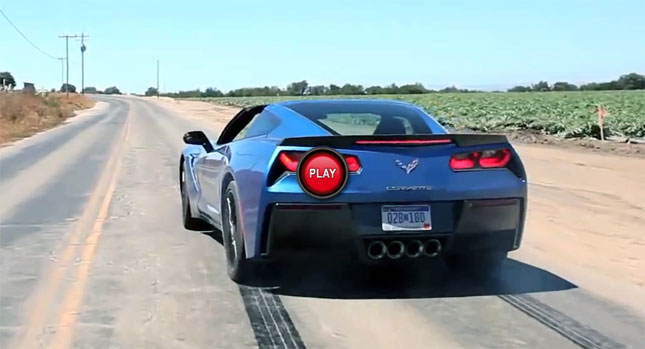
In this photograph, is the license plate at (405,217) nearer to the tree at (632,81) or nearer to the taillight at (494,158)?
the taillight at (494,158)

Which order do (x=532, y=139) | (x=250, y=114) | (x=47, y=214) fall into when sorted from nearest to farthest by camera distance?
(x=250, y=114) < (x=47, y=214) < (x=532, y=139)

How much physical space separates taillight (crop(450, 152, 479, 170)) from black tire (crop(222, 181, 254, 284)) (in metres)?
1.62

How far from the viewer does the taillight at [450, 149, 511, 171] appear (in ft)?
20.5

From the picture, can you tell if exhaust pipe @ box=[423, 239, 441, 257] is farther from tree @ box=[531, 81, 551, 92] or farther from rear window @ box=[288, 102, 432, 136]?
tree @ box=[531, 81, 551, 92]

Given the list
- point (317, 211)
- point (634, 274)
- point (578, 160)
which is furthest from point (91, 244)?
point (578, 160)

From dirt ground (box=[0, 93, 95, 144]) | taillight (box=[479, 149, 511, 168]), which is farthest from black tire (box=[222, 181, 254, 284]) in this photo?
dirt ground (box=[0, 93, 95, 144])

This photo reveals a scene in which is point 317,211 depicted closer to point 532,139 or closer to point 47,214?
point 47,214

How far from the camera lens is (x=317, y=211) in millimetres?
6051

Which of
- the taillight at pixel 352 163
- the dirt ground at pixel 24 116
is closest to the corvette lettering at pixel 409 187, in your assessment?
the taillight at pixel 352 163

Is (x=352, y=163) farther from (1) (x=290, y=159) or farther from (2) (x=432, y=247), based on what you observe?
(2) (x=432, y=247)

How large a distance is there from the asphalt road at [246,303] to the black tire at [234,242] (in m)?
0.15

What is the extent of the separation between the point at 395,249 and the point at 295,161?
0.93 metres

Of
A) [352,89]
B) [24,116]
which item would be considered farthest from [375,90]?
[24,116]

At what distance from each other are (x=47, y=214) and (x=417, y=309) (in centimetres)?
632
